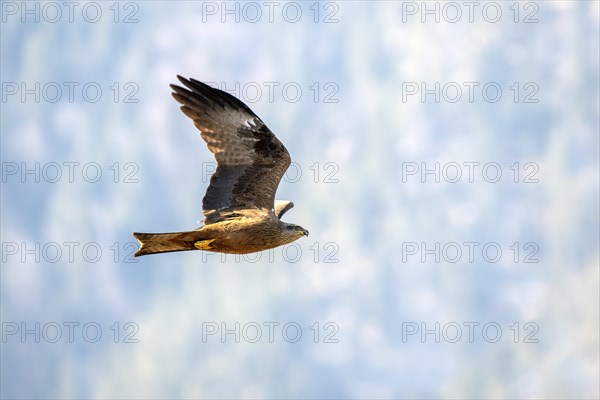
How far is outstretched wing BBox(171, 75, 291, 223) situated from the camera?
12508 millimetres

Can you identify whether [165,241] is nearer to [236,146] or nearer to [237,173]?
[237,173]

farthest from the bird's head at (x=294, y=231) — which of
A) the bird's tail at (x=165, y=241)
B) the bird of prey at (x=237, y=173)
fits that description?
the bird's tail at (x=165, y=241)

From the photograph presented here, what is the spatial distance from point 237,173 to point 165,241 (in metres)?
1.93

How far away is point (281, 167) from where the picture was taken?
12758 millimetres

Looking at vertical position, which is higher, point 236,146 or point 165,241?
point 236,146

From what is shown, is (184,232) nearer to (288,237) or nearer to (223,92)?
(288,237)

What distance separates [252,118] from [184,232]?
268 cm

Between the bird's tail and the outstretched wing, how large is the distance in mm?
990

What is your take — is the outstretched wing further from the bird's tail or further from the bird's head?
the bird's tail

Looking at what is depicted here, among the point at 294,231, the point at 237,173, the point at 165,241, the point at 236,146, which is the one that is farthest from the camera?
the point at 236,146

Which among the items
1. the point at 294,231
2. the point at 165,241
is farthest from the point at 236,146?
the point at 165,241

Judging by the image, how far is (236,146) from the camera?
41.9 feet

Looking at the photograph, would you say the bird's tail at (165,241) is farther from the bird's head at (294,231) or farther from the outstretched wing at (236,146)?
the bird's head at (294,231)

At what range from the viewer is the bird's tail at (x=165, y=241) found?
11227 millimetres
